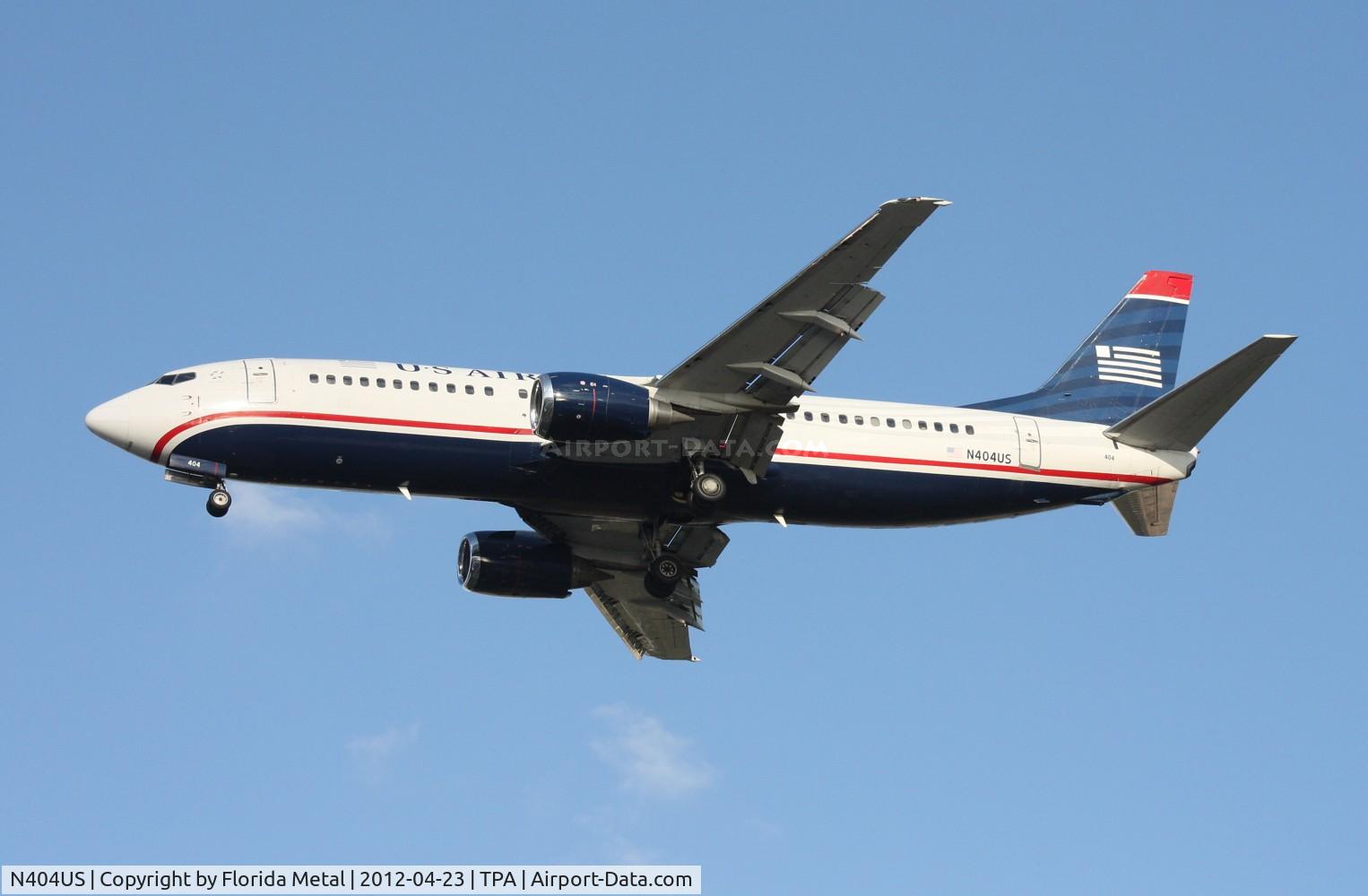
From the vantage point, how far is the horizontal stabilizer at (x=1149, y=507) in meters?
46.4

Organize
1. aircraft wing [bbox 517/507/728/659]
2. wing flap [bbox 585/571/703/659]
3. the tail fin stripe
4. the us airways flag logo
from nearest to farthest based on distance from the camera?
1. aircraft wing [bbox 517/507/728/659]
2. wing flap [bbox 585/571/703/659]
3. the us airways flag logo
4. the tail fin stripe

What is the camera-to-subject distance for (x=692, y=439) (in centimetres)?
4228

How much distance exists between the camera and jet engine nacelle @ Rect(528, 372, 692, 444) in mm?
39969

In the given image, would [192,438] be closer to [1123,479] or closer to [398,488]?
[398,488]

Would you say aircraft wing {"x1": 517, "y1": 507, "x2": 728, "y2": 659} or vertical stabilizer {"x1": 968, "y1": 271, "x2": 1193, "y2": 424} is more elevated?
vertical stabilizer {"x1": 968, "y1": 271, "x2": 1193, "y2": 424}

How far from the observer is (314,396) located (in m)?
41.5

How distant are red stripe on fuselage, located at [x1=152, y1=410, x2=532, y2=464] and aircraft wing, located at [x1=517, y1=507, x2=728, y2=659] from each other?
466cm

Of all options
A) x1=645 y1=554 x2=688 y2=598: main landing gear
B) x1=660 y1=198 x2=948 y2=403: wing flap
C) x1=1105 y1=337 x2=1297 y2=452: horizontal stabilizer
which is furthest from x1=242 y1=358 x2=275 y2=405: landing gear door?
x1=1105 y1=337 x2=1297 y2=452: horizontal stabilizer

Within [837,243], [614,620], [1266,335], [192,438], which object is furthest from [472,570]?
[1266,335]

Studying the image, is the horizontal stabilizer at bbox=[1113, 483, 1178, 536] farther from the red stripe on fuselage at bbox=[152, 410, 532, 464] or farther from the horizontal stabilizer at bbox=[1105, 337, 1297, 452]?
the red stripe on fuselage at bbox=[152, 410, 532, 464]

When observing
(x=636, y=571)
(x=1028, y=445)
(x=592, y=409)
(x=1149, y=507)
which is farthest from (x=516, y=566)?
(x=1149, y=507)

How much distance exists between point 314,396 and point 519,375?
5.05m

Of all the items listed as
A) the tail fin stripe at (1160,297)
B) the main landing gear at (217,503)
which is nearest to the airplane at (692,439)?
the main landing gear at (217,503)

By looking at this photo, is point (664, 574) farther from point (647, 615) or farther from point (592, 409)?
point (592, 409)
